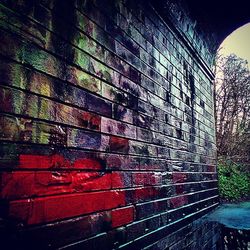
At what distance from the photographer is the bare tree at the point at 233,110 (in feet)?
37.4

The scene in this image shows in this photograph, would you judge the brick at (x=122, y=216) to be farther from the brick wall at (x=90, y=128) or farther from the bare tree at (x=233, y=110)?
the bare tree at (x=233, y=110)

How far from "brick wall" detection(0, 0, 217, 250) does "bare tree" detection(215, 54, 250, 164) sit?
29.7ft

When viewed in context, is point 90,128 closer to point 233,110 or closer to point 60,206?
point 60,206

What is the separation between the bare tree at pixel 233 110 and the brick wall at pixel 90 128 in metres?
9.04

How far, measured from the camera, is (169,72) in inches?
118

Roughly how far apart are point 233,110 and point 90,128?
1187cm

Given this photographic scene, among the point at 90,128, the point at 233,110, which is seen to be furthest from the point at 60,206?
the point at 233,110

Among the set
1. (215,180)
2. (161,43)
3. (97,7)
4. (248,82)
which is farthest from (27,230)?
(248,82)

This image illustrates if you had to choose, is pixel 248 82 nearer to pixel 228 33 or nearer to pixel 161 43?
pixel 228 33

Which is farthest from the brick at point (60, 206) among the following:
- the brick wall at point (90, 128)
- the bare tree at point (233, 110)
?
the bare tree at point (233, 110)

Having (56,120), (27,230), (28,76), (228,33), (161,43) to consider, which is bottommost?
(27,230)

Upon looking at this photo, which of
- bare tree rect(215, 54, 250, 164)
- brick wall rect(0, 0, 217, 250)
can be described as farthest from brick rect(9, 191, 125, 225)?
bare tree rect(215, 54, 250, 164)

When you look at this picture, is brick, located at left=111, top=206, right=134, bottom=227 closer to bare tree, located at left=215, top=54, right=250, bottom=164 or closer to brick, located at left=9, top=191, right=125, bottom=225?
brick, located at left=9, top=191, right=125, bottom=225

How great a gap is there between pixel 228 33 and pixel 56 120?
4.36m
